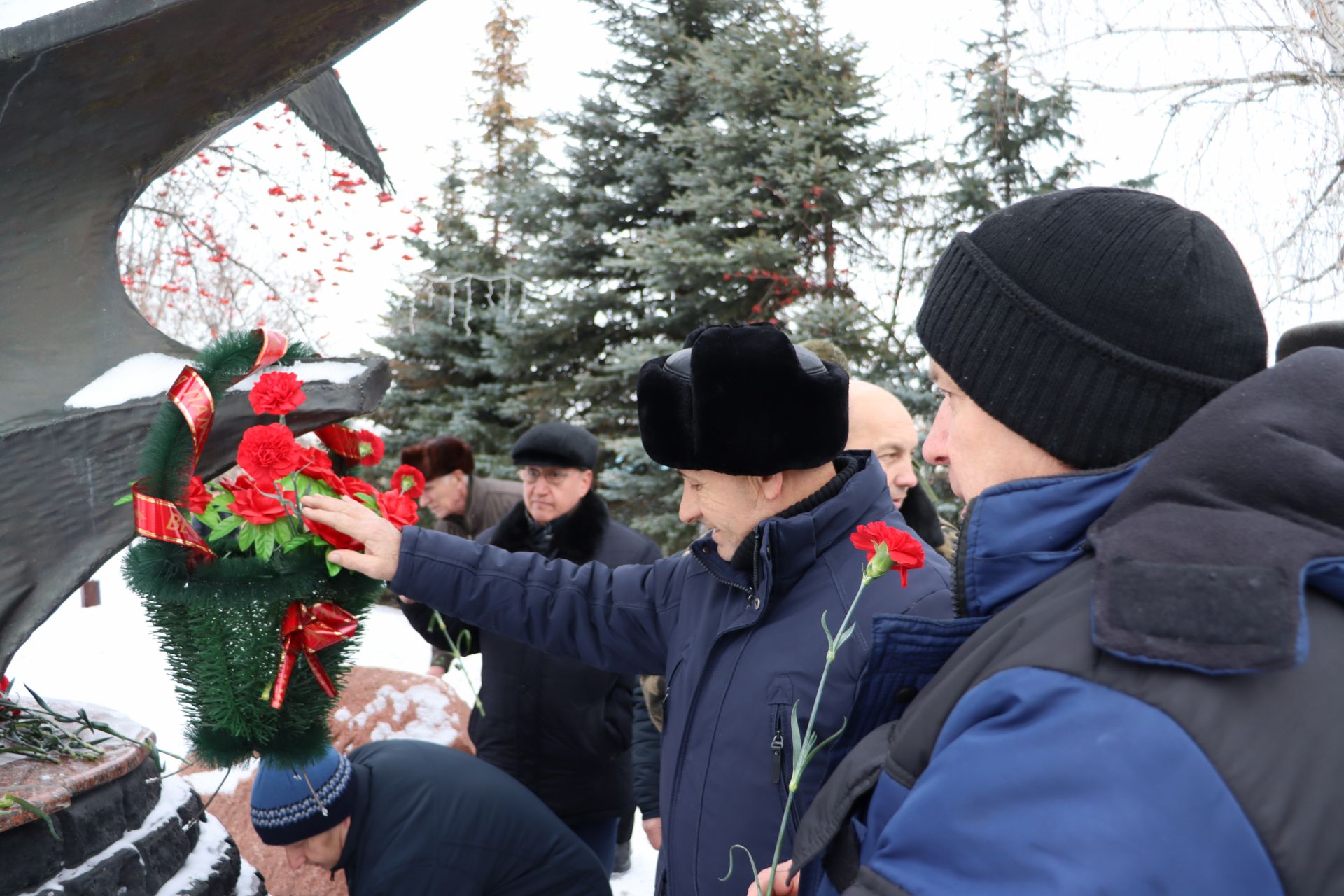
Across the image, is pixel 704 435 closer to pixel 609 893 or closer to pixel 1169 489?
pixel 1169 489

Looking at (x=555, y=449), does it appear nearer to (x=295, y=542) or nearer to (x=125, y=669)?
(x=295, y=542)

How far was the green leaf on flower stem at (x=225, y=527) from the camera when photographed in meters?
1.60

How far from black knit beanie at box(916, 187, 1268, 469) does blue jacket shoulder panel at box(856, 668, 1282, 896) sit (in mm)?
358

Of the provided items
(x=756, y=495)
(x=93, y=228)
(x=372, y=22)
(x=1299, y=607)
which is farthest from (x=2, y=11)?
(x=1299, y=607)

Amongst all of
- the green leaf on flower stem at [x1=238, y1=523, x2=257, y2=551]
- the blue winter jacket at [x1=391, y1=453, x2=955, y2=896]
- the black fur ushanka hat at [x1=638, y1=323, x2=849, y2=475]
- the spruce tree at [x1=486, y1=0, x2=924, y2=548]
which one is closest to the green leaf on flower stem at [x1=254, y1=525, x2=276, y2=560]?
the green leaf on flower stem at [x1=238, y1=523, x2=257, y2=551]

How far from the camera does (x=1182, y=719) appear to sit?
71 cm

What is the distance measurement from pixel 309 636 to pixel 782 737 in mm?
803

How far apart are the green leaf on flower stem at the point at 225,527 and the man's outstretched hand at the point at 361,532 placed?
0.37 ft

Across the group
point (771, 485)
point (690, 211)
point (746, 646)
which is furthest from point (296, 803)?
point (690, 211)

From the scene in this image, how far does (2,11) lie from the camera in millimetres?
1696

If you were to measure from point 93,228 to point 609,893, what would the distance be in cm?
214

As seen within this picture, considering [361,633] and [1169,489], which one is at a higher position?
[1169,489]

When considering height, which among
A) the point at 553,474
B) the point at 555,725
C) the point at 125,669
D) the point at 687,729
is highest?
the point at 687,729

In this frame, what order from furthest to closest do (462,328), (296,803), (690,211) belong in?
(462,328) → (690,211) → (296,803)
